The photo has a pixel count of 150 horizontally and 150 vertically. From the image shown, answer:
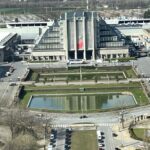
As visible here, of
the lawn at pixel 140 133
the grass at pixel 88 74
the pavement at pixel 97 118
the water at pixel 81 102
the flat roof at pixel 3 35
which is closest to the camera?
the pavement at pixel 97 118

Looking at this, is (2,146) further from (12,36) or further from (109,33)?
(12,36)

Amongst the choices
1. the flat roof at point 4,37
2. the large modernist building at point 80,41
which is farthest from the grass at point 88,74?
the flat roof at point 4,37

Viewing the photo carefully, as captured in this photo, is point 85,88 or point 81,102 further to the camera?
point 85,88

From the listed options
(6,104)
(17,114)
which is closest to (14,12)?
(6,104)

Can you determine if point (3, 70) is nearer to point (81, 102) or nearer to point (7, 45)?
point (7, 45)

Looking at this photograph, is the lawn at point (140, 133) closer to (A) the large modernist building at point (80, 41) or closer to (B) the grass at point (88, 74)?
(B) the grass at point (88, 74)

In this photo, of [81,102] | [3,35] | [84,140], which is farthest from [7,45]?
[84,140]
